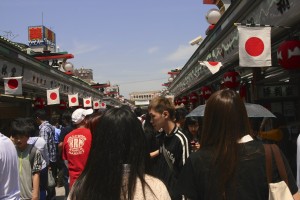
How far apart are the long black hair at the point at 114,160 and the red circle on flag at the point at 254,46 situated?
4.83 metres

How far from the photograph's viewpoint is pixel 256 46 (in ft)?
21.1

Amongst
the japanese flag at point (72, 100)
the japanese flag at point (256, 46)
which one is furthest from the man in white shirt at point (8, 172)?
the japanese flag at point (72, 100)

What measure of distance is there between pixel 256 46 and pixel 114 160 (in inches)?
199

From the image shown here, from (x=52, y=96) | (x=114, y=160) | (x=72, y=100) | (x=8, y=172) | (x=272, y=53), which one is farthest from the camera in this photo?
(x=72, y=100)

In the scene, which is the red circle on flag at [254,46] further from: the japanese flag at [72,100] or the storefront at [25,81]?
the japanese flag at [72,100]

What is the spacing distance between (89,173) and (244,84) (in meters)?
9.10

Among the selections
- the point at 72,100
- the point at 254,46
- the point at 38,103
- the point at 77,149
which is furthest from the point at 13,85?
the point at 72,100

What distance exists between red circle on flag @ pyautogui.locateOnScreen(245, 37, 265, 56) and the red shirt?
3073 mm

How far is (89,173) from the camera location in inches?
79.0

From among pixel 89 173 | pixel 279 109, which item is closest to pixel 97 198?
pixel 89 173

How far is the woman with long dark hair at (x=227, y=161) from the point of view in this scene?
224 centimetres

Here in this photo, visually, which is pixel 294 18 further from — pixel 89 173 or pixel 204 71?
pixel 204 71

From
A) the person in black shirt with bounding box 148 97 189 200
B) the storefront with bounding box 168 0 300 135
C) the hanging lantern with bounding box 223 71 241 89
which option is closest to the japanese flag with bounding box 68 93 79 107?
the storefront with bounding box 168 0 300 135

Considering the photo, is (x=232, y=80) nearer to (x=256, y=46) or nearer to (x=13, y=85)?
(x=256, y=46)
